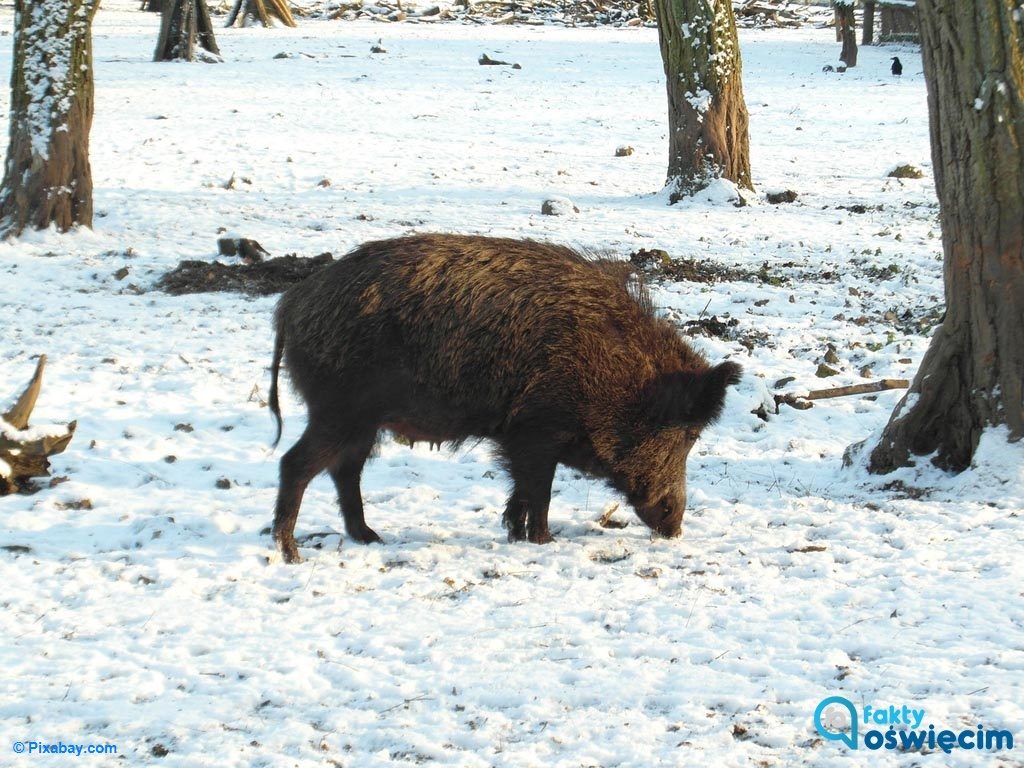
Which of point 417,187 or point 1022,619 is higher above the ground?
point 417,187

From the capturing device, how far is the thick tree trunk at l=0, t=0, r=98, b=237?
1166 cm

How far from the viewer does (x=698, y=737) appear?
3.71m

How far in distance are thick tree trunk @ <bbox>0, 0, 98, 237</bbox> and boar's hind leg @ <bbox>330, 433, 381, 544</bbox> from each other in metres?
7.58

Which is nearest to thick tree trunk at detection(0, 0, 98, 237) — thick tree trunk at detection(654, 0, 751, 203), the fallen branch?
thick tree trunk at detection(654, 0, 751, 203)

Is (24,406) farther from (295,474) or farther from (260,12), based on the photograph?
(260,12)

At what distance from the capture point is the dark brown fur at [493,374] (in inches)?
223

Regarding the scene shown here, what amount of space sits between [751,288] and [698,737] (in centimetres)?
741

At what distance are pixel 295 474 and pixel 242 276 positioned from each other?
18.4ft

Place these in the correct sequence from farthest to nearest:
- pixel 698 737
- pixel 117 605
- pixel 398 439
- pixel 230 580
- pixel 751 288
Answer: pixel 751 288 < pixel 398 439 < pixel 230 580 < pixel 117 605 < pixel 698 737

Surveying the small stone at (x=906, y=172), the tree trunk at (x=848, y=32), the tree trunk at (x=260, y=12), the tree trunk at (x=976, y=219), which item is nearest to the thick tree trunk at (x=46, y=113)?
the tree trunk at (x=976, y=219)

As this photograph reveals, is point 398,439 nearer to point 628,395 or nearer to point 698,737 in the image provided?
point 628,395

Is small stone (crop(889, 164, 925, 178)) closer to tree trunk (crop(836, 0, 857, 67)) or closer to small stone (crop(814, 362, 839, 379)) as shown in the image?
small stone (crop(814, 362, 839, 379))

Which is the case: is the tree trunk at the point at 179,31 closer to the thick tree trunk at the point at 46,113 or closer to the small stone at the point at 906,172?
the thick tree trunk at the point at 46,113

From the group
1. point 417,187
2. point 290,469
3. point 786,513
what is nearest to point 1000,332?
point 786,513
